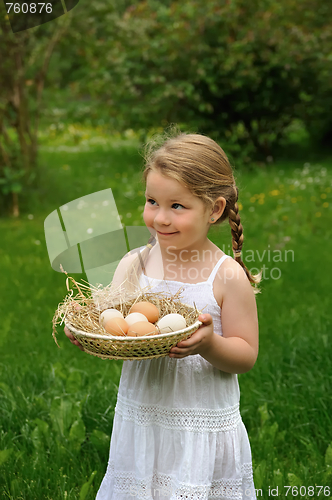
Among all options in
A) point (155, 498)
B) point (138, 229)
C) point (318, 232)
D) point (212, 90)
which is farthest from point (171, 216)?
point (212, 90)

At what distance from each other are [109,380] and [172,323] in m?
1.64

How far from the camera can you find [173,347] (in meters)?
1.65

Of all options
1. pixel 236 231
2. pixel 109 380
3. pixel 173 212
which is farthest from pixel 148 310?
pixel 109 380

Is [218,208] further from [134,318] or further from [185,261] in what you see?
[134,318]

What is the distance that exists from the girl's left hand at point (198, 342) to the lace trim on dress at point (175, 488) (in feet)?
1.58

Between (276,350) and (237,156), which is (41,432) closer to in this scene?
(276,350)

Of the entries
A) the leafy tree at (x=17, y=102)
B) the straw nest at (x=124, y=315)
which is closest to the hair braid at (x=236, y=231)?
the straw nest at (x=124, y=315)

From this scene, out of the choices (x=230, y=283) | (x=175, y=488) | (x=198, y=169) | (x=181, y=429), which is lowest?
(x=175, y=488)

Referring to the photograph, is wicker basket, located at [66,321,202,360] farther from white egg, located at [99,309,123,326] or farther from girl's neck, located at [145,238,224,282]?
girl's neck, located at [145,238,224,282]

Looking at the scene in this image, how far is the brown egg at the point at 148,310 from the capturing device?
186 centimetres

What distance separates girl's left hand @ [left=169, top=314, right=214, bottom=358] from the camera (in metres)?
1.65

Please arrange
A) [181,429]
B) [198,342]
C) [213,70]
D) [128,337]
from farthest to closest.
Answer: [213,70], [181,429], [198,342], [128,337]

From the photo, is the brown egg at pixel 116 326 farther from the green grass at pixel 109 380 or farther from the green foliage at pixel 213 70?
the green foliage at pixel 213 70

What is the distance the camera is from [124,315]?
197 cm
